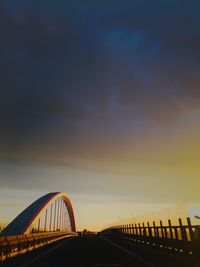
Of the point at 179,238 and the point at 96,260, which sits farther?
the point at 179,238

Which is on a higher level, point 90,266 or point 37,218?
point 37,218

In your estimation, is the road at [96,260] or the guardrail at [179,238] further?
the guardrail at [179,238]

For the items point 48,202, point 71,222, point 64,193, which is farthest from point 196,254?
point 71,222

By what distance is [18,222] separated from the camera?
166 ft

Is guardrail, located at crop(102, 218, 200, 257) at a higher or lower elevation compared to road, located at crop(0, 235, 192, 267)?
higher

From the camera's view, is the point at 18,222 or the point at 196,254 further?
the point at 18,222

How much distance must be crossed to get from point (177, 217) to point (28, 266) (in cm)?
729

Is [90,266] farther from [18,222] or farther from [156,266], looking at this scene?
[18,222]

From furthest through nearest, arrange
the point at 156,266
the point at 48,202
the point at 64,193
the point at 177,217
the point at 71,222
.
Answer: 1. the point at 71,222
2. the point at 64,193
3. the point at 48,202
4. the point at 177,217
5. the point at 156,266

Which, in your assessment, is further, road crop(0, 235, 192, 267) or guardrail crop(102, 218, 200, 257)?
guardrail crop(102, 218, 200, 257)

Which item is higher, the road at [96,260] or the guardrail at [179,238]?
the guardrail at [179,238]

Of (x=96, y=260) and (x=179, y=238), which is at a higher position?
(x=179, y=238)

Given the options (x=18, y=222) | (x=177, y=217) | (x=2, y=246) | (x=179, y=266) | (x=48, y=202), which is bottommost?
(x=179, y=266)

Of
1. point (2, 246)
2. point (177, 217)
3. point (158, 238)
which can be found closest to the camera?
point (2, 246)
